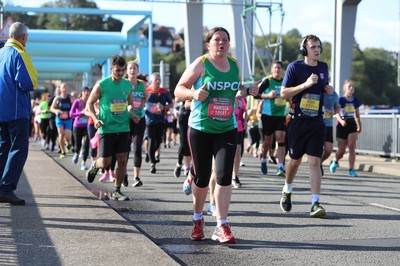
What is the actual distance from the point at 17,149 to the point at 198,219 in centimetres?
279

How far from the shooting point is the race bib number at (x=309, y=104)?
893cm

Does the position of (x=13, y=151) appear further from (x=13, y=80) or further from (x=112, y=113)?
(x=112, y=113)

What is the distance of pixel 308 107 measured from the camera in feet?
29.3

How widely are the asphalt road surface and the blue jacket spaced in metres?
1.69

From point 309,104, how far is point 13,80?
3.32m

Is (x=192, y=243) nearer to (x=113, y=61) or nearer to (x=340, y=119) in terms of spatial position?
(x=113, y=61)

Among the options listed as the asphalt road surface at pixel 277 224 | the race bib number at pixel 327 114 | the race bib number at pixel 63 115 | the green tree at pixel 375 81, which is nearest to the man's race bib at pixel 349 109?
the race bib number at pixel 327 114

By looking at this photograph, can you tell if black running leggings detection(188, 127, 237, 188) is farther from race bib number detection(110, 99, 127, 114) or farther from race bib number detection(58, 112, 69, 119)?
race bib number detection(58, 112, 69, 119)

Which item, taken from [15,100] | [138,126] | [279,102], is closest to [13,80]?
[15,100]

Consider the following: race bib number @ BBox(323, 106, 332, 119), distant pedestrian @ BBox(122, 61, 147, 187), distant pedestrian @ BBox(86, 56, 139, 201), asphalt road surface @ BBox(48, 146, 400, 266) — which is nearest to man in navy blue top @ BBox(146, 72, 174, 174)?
asphalt road surface @ BBox(48, 146, 400, 266)

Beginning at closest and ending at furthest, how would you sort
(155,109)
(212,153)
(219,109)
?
1. (219,109)
2. (212,153)
3. (155,109)

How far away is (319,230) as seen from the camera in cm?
780

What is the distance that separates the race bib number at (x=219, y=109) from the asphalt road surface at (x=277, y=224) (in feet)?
3.67

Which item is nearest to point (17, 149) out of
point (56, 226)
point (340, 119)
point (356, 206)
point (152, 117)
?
point (56, 226)
